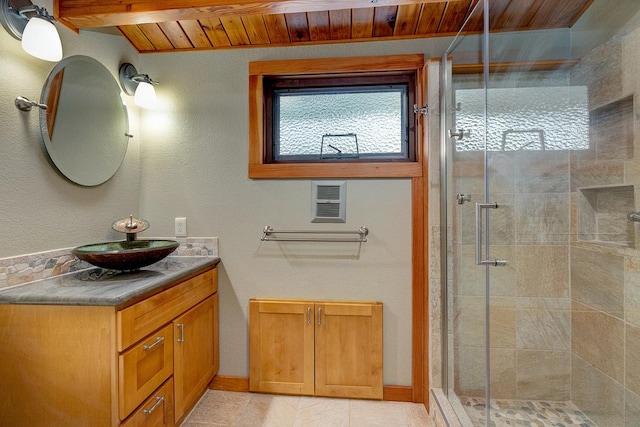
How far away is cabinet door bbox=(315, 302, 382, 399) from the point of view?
5.98 feet

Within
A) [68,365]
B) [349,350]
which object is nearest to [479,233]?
[349,350]

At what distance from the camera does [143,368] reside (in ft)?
4.09

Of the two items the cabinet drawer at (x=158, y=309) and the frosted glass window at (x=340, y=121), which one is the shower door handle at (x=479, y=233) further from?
the cabinet drawer at (x=158, y=309)

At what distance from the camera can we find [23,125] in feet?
4.35

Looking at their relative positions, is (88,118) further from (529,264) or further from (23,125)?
(529,264)

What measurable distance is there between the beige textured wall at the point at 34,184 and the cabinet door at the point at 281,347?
1.03 metres

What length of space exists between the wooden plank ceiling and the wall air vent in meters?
0.90

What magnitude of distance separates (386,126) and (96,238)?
182 cm

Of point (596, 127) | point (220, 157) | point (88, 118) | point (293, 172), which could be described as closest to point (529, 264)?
point (596, 127)

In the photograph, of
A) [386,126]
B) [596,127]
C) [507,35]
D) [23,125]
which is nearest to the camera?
[23,125]

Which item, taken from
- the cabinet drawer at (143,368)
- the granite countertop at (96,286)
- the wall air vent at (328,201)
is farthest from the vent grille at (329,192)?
the cabinet drawer at (143,368)

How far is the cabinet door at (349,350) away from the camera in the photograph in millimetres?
1824

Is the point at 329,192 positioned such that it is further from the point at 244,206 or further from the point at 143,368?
the point at 143,368

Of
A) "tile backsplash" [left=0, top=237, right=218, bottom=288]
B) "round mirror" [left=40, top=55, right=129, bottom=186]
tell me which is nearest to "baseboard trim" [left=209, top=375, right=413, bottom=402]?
"tile backsplash" [left=0, top=237, right=218, bottom=288]
